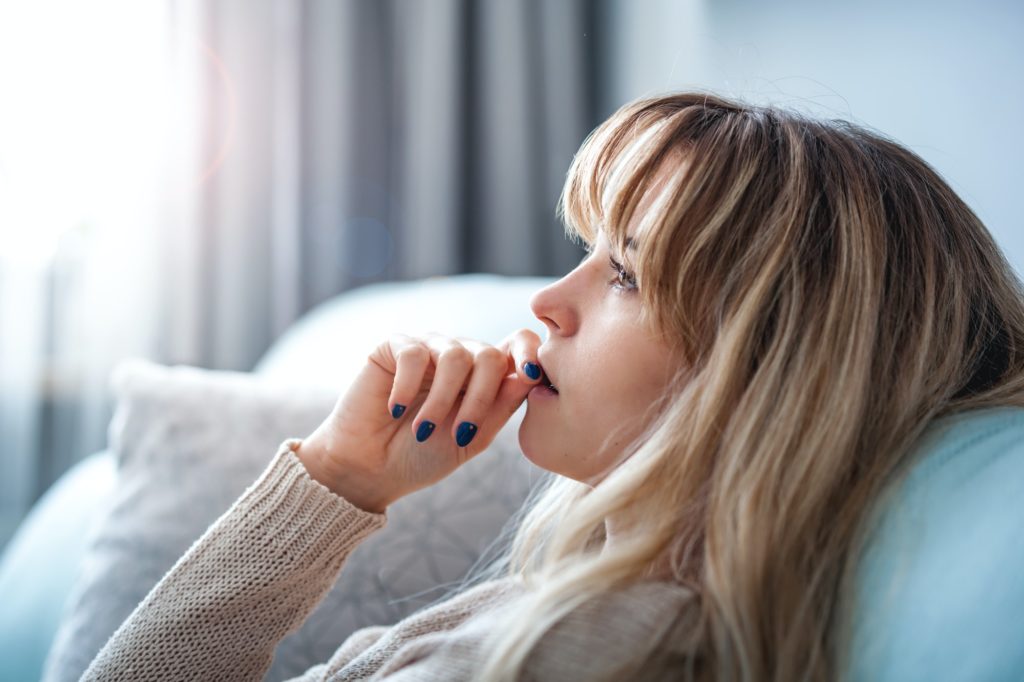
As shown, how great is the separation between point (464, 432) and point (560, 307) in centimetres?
17

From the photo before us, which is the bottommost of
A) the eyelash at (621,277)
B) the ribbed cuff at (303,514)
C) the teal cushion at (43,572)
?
the teal cushion at (43,572)

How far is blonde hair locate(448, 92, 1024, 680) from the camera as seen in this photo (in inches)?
23.5

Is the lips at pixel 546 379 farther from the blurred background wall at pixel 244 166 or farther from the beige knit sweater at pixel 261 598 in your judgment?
the blurred background wall at pixel 244 166

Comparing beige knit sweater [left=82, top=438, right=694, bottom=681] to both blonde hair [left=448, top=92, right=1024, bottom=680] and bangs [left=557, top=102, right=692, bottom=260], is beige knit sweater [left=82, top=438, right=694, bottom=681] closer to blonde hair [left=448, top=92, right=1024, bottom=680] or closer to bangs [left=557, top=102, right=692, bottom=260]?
blonde hair [left=448, top=92, right=1024, bottom=680]

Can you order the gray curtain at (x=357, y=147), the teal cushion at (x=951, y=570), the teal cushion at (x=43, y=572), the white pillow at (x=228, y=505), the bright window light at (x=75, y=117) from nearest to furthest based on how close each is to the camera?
the teal cushion at (x=951, y=570) < the white pillow at (x=228, y=505) < the teal cushion at (x=43, y=572) < the bright window light at (x=75, y=117) < the gray curtain at (x=357, y=147)

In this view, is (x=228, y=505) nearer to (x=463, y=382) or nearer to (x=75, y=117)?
(x=463, y=382)

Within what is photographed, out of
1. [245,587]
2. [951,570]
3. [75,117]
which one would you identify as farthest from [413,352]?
[75,117]

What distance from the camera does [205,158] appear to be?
2205 millimetres

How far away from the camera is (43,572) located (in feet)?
4.29

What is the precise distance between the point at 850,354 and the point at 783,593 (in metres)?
0.18

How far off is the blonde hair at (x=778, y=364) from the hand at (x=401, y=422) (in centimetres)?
19

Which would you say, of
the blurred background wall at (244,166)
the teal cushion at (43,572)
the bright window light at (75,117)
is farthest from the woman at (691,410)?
the bright window light at (75,117)

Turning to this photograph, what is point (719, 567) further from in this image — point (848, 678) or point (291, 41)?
point (291, 41)

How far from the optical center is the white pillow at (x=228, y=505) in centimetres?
106
